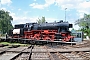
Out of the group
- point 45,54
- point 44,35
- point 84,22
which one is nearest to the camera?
point 45,54

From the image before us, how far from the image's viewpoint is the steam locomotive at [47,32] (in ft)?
95.7

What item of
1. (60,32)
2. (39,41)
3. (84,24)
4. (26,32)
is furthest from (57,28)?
(84,24)

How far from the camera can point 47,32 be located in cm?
3041

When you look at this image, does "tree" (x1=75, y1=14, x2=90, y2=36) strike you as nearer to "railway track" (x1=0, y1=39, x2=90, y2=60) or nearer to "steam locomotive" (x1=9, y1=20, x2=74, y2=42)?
"steam locomotive" (x1=9, y1=20, x2=74, y2=42)

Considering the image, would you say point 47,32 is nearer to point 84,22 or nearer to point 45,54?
point 45,54

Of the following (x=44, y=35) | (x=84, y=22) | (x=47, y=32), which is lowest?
(x=44, y=35)

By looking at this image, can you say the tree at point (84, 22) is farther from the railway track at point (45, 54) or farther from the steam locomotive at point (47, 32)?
the railway track at point (45, 54)

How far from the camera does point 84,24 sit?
107m

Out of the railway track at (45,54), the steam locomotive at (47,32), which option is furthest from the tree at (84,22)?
the railway track at (45,54)

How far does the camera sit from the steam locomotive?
2916cm

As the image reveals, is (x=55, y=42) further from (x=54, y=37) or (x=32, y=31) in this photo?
(x=32, y=31)

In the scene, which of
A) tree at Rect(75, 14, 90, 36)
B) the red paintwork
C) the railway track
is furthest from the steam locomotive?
tree at Rect(75, 14, 90, 36)

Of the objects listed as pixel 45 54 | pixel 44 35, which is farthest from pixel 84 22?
pixel 45 54

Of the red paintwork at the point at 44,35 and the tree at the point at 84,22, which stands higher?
the tree at the point at 84,22
